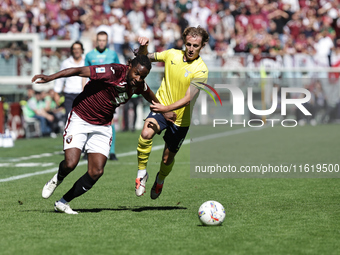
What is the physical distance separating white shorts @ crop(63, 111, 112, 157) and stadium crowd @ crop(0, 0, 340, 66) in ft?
53.5

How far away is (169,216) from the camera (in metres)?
6.40

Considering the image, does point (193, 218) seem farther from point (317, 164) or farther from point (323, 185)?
point (317, 164)

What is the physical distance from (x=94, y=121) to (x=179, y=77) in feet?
4.22

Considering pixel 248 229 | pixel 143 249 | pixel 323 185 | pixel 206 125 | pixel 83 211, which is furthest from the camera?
pixel 206 125

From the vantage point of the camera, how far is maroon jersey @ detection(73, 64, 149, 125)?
6.43 metres

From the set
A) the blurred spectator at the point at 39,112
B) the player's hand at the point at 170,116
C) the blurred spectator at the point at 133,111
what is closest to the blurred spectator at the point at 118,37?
the blurred spectator at the point at 133,111

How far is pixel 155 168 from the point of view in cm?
1127

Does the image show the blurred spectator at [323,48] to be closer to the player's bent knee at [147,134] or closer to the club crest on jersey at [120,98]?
the player's bent knee at [147,134]

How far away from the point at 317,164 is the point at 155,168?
315 cm

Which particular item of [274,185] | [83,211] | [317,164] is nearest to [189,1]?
[317,164]

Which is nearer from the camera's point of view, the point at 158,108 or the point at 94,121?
the point at 94,121

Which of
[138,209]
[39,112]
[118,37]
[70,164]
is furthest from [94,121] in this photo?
[118,37]

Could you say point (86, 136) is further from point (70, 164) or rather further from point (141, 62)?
point (141, 62)

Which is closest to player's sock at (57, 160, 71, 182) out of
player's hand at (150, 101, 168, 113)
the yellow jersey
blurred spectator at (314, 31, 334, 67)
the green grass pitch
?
the green grass pitch
